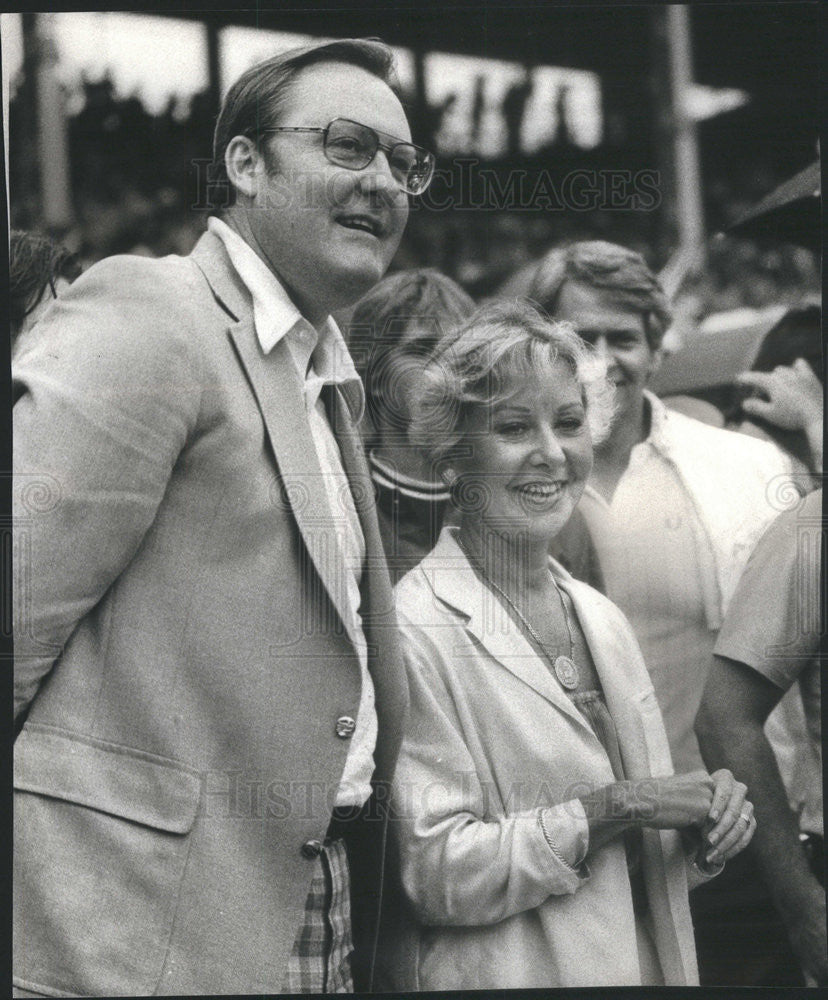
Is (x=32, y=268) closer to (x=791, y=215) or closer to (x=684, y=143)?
(x=684, y=143)

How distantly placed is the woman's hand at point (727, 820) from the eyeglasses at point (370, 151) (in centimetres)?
184

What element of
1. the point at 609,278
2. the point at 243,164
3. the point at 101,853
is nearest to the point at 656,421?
the point at 609,278

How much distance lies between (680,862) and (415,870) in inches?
29.1

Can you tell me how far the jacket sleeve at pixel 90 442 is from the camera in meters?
2.96

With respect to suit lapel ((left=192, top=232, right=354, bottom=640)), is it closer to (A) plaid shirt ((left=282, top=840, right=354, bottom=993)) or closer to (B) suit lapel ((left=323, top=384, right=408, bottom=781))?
(B) suit lapel ((left=323, top=384, right=408, bottom=781))

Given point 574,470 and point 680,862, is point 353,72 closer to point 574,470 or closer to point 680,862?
point 574,470

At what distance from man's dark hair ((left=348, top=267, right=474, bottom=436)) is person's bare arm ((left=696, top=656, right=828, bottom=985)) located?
120cm

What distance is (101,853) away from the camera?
2977 mm

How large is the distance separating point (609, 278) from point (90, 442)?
1479 mm

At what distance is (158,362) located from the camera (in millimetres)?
3023

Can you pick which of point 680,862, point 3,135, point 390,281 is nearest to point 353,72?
point 390,281

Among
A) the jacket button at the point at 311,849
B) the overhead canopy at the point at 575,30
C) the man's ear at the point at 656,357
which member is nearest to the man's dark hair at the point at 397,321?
the man's ear at the point at 656,357

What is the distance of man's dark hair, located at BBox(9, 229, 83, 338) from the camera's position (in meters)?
3.27

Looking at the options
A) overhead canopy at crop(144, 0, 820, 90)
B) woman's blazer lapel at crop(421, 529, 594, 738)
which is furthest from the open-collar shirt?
overhead canopy at crop(144, 0, 820, 90)
